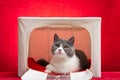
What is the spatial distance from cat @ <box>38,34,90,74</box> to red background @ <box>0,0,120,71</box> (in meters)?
0.35

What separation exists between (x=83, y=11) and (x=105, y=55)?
0.32 meters

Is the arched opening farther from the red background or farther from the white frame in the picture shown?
the red background

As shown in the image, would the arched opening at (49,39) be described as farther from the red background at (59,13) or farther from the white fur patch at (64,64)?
the red background at (59,13)

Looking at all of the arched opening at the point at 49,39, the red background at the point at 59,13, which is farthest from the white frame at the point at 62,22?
the red background at the point at 59,13

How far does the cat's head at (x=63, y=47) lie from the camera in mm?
1206

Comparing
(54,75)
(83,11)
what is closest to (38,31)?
(54,75)

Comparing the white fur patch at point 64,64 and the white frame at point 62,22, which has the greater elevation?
the white frame at point 62,22

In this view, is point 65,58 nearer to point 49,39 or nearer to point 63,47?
point 63,47

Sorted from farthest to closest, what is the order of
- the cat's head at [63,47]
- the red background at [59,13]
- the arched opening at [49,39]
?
1. the red background at [59,13]
2. the arched opening at [49,39]
3. the cat's head at [63,47]

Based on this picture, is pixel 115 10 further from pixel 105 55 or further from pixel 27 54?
pixel 27 54

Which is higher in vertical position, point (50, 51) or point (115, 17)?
point (115, 17)

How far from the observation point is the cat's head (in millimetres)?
1206

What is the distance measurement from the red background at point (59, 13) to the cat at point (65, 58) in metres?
0.35

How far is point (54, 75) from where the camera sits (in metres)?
1.24
